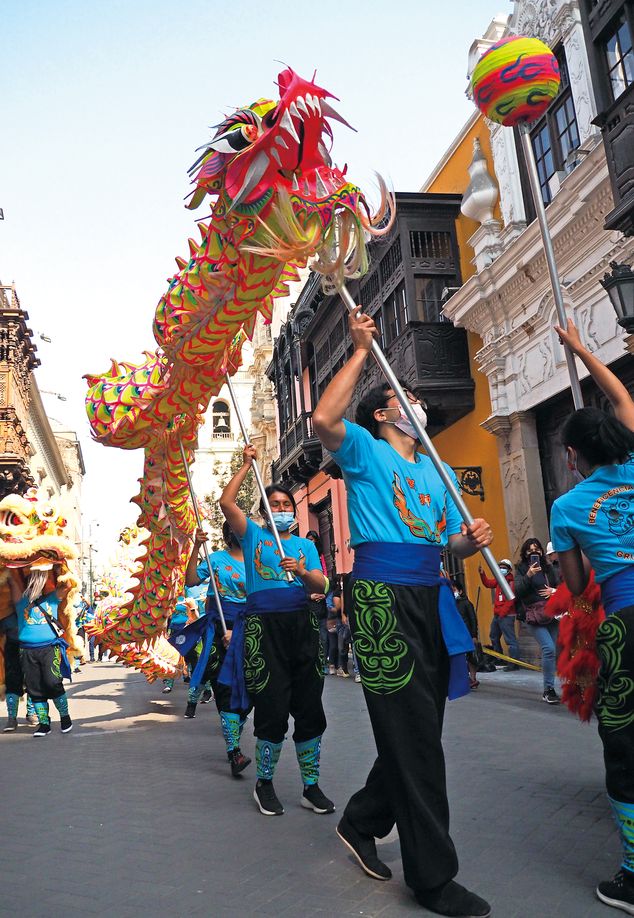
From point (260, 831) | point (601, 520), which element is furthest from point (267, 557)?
point (601, 520)

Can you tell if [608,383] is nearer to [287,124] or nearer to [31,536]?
[287,124]

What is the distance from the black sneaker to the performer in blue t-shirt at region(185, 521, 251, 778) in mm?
3263

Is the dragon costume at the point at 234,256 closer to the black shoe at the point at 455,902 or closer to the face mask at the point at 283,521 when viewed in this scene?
the face mask at the point at 283,521

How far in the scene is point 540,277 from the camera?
12.7 m

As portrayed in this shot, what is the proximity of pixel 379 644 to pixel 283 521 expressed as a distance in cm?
218

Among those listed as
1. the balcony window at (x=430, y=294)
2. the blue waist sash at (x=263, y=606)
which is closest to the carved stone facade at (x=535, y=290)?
the balcony window at (x=430, y=294)

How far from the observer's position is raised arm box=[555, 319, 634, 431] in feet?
11.0

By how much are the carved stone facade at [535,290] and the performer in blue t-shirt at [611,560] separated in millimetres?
7743

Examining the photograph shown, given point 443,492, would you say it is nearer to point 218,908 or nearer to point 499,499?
point 218,908

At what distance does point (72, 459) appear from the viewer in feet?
288

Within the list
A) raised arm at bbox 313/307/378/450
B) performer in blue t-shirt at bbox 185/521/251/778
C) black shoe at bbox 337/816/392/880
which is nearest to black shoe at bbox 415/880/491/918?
black shoe at bbox 337/816/392/880

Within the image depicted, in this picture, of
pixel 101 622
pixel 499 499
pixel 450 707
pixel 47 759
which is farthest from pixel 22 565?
pixel 499 499

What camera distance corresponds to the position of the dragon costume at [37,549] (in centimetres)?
855

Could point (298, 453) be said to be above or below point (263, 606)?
above
